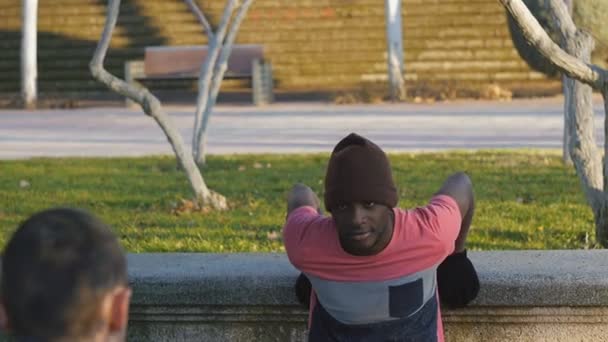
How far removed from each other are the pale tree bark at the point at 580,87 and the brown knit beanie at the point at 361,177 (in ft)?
5.07

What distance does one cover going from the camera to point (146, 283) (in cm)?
379

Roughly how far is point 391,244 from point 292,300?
0.62 metres

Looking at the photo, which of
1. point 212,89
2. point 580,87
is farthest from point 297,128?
point 580,87

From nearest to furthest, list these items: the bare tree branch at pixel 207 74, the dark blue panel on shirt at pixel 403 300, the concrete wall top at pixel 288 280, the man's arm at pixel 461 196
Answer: the dark blue panel on shirt at pixel 403 300 → the man's arm at pixel 461 196 → the concrete wall top at pixel 288 280 → the bare tree branch at pixel 207 74

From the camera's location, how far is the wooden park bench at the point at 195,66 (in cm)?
2034

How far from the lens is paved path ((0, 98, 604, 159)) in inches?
503

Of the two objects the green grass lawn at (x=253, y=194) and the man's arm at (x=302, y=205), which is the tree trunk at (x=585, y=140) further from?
the man's arm at (x=302, y=205)

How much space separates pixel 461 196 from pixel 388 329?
51 cm

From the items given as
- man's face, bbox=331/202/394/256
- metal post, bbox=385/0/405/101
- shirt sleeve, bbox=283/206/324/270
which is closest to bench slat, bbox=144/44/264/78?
metal post, bbox=385/0/405/101

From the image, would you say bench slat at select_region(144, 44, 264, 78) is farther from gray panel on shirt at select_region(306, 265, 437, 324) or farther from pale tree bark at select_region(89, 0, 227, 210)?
gray panel on shirt at select_region(306, 265, 437, 324)

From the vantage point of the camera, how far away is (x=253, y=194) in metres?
8.29

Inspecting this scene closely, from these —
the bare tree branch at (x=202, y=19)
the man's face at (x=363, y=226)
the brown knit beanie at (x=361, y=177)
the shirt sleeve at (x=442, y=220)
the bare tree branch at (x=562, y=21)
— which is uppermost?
the brown knit beanie at (x=361, y=177)

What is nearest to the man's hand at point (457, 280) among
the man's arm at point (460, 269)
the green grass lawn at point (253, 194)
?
the man's arm at point (460, 269)

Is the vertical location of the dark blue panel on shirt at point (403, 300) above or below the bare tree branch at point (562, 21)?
below
